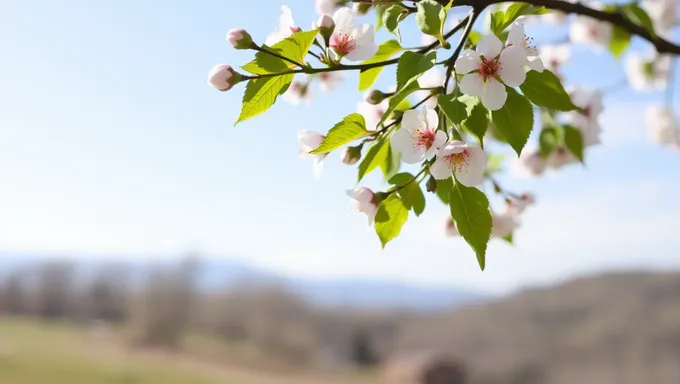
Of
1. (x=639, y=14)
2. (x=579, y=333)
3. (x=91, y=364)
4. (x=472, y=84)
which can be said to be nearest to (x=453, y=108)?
(x=472, y=84)

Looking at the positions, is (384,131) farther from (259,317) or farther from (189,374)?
(259,317)

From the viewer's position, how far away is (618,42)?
86 centimetres

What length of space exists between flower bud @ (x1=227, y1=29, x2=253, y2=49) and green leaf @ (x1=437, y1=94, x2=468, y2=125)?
0.13 metres

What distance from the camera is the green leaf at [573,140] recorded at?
2.37ft

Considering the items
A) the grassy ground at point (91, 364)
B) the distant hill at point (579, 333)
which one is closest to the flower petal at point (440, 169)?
the grassy ground at point (91, 364)

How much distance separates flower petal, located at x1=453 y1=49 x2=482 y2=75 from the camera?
0.38 metres

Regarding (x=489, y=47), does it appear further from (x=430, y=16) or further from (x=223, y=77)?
(x=223, y=77)

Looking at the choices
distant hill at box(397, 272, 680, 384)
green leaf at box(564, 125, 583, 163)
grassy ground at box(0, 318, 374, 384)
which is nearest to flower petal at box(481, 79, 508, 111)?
green leaf at box(564, 125, 583, 163)

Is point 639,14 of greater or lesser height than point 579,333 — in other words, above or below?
above

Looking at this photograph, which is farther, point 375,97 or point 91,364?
point 91,364

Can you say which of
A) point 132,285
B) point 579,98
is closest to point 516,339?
point 132,285

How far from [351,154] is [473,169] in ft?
0.31

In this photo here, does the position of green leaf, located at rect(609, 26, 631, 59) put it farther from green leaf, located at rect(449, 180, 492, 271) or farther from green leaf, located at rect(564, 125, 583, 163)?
green leaf, located at rect(449, 180, 492, 271)

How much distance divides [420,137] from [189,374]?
961 cm
